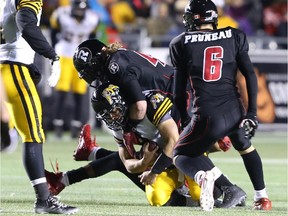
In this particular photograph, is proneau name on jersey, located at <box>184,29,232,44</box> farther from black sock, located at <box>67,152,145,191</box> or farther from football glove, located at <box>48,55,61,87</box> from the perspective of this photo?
black sock, located at <box>67,152,145,191</box>

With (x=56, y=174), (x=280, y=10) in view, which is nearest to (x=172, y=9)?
(x=280, y=10)

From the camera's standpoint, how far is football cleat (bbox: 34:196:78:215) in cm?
645

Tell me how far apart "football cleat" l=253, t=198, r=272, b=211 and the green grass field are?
0.19 feet

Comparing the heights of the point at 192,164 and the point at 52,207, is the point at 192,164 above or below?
above

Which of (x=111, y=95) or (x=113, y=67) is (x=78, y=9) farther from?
(x=111, y=95)

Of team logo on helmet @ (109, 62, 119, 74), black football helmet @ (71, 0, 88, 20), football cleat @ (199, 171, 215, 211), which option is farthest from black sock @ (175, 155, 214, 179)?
black football helmet @ (71, 0, 88, 20)

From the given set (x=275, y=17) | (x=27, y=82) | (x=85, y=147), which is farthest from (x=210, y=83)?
(x=275, y=17)

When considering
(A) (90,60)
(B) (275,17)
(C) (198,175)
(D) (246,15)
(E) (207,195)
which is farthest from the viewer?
(D) (246,15)

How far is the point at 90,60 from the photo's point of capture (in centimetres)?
700

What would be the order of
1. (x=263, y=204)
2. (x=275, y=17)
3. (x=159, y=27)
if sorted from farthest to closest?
(x=275, y=17)
(x=159, y=27)
(x=263, y=204)

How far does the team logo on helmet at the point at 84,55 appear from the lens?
23.0 ft

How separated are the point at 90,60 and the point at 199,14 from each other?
0.85m

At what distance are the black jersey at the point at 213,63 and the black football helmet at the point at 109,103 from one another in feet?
1.64

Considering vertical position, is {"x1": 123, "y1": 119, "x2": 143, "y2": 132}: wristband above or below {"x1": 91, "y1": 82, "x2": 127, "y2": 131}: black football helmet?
below
